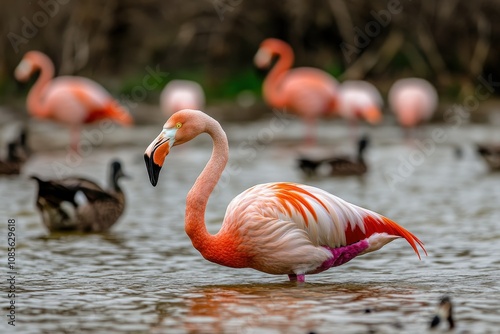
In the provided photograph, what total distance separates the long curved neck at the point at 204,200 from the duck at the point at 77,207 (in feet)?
7.08

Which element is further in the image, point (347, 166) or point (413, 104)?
point (413, 104)

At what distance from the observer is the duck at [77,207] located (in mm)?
7738

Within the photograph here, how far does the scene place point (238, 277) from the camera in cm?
617

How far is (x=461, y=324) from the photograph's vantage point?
4672 millimetres

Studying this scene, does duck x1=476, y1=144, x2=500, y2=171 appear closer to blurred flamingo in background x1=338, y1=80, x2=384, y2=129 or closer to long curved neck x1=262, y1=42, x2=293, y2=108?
blurred flamingo in background x1=338, y1=80, x2=384, y2=129

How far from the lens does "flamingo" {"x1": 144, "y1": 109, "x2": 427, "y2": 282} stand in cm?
563

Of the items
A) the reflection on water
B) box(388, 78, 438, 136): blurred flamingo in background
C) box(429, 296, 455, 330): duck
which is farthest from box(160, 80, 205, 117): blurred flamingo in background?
box(429, 296, 455, 330): duck

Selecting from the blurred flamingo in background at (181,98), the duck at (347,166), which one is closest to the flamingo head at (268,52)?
the blurred flamingo in background at (181,98)

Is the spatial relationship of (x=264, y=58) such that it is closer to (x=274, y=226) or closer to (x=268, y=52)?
(x=268, y=52)

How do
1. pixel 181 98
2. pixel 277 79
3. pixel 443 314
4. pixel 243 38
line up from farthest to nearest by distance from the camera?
pixel 243 38 < pixel 277 79 < pixel 181 98 < pixel 443 314

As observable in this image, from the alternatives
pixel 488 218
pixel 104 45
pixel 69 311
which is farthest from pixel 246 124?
pixel 69 311

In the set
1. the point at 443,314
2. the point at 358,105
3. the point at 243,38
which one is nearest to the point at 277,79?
the point at 358,105

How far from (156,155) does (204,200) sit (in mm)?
467

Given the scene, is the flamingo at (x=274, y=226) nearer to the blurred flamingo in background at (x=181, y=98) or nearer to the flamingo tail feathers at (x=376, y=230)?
the flamingo tail feathers at (x=376, y=230)
